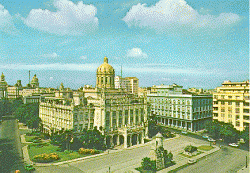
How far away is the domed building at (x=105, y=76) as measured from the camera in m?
81.2

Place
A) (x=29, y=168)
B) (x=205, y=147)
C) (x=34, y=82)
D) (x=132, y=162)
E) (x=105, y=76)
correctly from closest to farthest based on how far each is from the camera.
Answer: (x=29, y=168) < (x=132, y=162) < (x=205, y=147) < (x=105, y=76) < (x=34, y=82)

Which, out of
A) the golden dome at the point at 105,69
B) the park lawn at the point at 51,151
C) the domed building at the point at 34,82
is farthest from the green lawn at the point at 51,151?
the domed building at the point at 34,82

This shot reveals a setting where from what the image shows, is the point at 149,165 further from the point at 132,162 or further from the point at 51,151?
the point at 51,151

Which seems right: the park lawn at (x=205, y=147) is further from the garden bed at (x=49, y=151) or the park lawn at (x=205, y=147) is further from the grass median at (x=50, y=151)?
the grass median at (x=50, y=151)

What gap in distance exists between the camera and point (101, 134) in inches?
2419

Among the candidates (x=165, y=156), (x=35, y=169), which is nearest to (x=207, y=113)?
(x=165, y=156)

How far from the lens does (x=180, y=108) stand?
88.8m

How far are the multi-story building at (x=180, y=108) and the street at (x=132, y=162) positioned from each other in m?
24.5

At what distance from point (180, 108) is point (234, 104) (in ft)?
70.1

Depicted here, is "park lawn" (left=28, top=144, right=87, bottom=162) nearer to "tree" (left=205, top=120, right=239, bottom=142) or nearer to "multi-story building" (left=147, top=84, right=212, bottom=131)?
"tree" (left=205, top=120, right=239, bottom=142)

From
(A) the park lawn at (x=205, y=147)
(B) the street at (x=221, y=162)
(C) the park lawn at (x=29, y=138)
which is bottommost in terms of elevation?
(B) the street at (x=221, y=162)

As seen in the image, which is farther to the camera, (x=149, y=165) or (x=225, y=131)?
(x=225, y=131)

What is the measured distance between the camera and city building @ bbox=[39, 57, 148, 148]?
63375 millimetres

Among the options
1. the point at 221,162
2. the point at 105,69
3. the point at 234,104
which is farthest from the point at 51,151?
the point at 234,104
